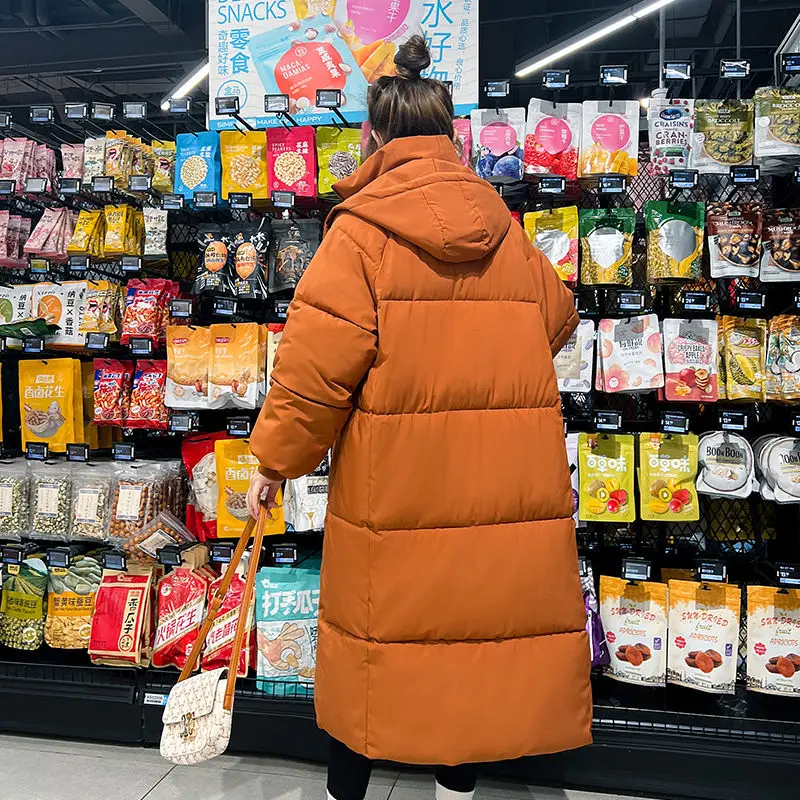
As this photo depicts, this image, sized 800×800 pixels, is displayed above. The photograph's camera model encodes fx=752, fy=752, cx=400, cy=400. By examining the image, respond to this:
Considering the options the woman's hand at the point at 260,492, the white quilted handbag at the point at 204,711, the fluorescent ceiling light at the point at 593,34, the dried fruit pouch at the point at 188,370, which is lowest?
the white quilted handbag at the point at 204,711

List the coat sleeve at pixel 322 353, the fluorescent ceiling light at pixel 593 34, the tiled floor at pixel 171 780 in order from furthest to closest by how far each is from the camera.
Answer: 1. the fluorescent ceiling light at pixel 593 34
2. the tiled floor at pixel 171 780
3. the coat sleeve at pixel 322 353

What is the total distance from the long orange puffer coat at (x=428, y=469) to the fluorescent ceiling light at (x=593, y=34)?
315cm

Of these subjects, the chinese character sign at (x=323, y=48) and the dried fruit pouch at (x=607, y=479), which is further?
the chinese character sign at (x=323, y=48)

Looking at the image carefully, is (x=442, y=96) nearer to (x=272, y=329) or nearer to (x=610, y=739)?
(x=272, y=329)

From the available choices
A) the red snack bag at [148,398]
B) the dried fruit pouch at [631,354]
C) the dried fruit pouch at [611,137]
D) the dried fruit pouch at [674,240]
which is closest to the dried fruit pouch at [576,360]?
the dried fruit pouch at [631,354]

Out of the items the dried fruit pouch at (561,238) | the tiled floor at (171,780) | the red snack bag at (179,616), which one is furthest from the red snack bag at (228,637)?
the dried fruit pouch at (561,238)

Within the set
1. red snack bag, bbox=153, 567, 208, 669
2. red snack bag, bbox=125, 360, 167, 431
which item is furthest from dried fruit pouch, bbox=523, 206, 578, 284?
red snack bag, bbox=153, 567, 208, 669

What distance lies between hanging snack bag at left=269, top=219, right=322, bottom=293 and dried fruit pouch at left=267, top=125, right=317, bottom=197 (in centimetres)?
12

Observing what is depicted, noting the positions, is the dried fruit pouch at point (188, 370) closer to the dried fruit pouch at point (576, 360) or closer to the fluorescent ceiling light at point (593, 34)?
the dried fruit pouch at point (576, 360)

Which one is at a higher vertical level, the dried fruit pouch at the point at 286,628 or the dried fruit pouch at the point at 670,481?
the dried fruit pouch at the point at 670,481

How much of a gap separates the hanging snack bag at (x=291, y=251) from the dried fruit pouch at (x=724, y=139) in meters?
1.32

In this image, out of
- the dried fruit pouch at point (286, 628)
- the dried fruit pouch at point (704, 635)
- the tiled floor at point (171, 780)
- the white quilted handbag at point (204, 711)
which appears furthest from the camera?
the dried fruit pouch at point (286, 628)

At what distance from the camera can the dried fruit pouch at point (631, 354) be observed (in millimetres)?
2494

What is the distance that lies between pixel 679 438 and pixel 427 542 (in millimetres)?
1379
